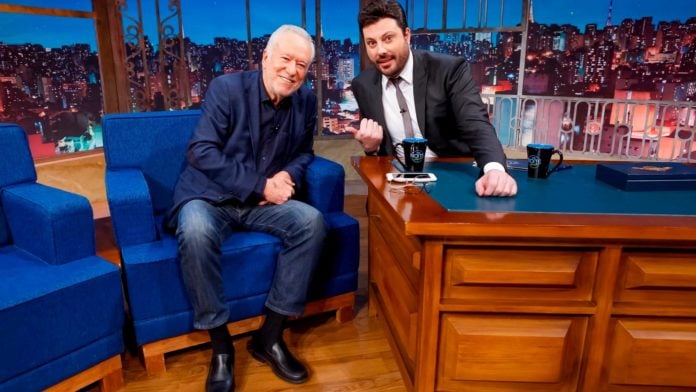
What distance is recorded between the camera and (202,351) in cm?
187

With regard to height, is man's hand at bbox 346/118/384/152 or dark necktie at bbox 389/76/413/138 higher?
dark necktie at bbox 389/76/413/138

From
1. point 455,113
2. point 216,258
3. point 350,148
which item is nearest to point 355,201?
point 350,148

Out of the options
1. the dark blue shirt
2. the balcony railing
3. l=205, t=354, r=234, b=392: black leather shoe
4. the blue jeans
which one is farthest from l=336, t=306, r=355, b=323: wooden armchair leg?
the balcony railing

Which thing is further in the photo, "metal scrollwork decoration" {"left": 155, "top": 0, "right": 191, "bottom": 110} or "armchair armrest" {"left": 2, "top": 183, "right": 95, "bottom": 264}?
"metal scrollwork decoration" {"left": 155, "top": 0, "right": 191, "bottom": 110}

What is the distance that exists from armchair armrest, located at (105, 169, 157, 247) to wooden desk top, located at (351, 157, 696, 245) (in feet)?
3.02

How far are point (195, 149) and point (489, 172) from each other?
3.51 feet

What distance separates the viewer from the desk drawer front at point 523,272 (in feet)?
3.87

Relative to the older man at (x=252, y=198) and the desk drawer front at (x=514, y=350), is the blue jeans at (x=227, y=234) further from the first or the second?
the desk drawer front at (x=514, y=350)

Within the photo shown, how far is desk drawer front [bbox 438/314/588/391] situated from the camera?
1244 millimetres

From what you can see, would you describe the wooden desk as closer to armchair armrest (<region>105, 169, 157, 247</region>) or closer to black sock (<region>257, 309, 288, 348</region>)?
black sock (<region>257, 309, 288, 348</region>)

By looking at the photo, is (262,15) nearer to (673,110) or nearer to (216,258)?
(216,258)

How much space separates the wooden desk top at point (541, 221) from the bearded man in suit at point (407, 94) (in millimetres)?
582

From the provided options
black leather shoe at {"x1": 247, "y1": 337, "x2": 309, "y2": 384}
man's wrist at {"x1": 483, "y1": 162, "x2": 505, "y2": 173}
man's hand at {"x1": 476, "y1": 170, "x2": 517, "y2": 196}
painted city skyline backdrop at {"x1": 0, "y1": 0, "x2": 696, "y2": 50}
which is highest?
painted city skyline backdrop at {"x1": 0, "y1": 0, "x2": 696, "y2": 50}

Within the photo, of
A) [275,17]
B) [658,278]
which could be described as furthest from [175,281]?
[275,17]
